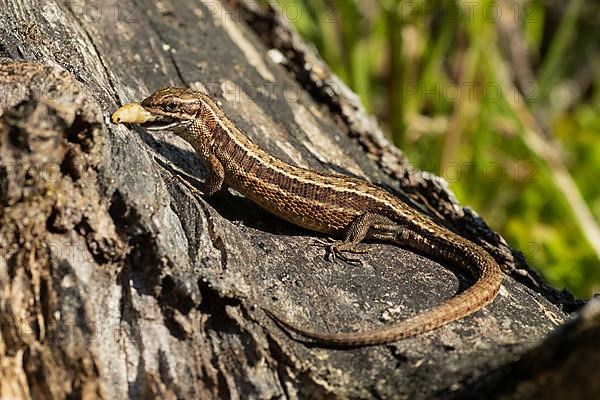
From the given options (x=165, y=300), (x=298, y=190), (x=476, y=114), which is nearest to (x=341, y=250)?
(x=298, y=190)

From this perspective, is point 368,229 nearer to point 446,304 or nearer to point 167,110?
point 446,304

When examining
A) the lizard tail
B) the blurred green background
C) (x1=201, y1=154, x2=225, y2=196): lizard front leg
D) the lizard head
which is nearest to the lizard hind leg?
the lizard tail

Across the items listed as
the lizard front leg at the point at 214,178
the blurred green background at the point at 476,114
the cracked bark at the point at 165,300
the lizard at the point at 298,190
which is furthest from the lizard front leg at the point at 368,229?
the blurred green background at the point at 476,114

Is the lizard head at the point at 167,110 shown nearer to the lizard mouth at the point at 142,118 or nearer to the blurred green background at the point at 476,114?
the lizard mouth at the point at 142,118

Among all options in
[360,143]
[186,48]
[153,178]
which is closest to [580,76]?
[360,143]

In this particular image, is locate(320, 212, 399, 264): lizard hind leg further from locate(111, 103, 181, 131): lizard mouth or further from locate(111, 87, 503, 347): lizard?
locate(111, 103, 181, 131): lizard mouth

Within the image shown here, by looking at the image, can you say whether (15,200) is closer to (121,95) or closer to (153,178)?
(153,178)
